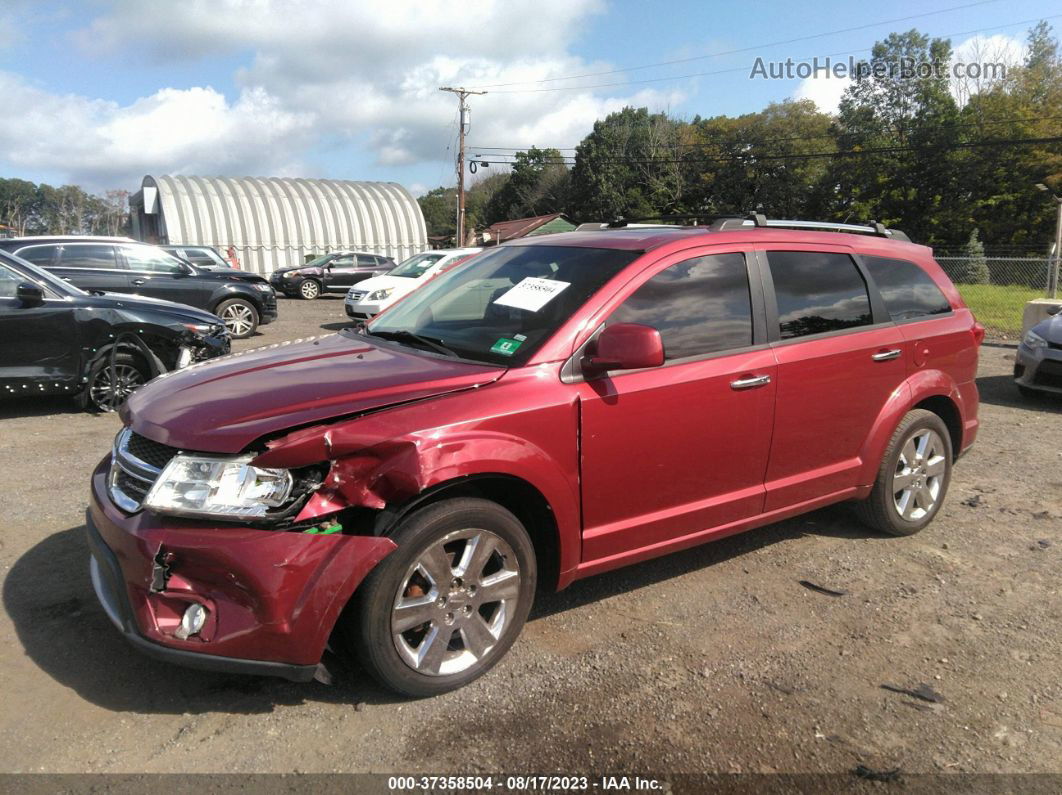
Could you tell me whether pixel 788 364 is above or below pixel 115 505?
above

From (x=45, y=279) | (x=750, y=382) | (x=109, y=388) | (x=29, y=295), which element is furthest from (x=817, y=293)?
(x=45, y=279)

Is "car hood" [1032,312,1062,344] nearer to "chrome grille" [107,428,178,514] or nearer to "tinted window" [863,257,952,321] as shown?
"tinted window" [863,257,952,321]

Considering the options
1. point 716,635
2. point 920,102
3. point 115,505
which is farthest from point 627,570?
point 920,102

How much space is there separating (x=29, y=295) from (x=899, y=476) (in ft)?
24.3

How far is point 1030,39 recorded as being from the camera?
5044 centimetres

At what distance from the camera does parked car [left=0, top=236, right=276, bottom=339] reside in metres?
11.7

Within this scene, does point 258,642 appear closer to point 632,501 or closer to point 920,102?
point 632,501

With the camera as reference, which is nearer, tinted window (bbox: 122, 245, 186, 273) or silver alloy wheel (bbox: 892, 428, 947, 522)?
silver alloy wheel (bbox: 892, 428, 947, 522)

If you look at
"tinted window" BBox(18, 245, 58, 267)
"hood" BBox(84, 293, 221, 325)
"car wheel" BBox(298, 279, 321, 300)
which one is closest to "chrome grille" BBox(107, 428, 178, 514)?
"hood" BBox(84, 293, 221, 325)

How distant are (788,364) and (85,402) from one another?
6.61m

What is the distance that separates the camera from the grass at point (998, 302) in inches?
632

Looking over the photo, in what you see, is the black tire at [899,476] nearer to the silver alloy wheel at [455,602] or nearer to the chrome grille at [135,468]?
the silver alloy wheel at [455,602]

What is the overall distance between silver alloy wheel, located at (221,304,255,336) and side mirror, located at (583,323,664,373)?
39.2ft

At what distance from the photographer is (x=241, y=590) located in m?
2.62
